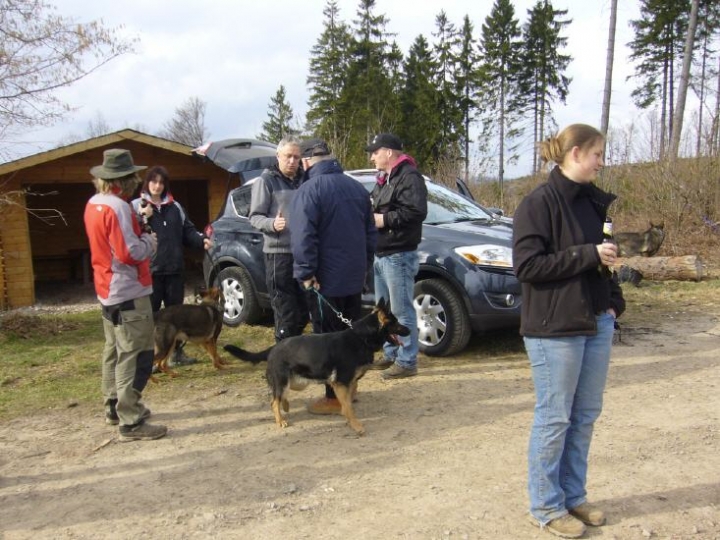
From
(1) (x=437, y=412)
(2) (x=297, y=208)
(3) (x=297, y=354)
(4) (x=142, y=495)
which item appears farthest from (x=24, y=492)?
(1) (x=437, y=412)

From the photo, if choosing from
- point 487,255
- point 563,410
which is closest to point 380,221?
point 487,255

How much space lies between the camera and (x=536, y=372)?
296 centimetres

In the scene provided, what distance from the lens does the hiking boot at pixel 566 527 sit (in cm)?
299

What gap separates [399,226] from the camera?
5379 mm

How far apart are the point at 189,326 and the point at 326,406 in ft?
5.85

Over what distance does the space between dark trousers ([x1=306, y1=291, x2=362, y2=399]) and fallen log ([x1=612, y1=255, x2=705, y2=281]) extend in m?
7.39

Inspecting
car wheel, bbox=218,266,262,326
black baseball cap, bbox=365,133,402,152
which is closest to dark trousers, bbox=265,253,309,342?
black baseball cap, bbox=365,133,402,152

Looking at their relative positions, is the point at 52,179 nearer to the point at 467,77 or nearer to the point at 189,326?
the point at 189,326

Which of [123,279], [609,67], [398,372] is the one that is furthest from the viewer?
[609,67]

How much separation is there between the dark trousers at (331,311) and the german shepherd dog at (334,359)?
0.28m

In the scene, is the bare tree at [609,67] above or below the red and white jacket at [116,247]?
above

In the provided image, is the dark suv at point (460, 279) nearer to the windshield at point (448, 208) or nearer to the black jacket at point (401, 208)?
the windshield at point (448, 208)

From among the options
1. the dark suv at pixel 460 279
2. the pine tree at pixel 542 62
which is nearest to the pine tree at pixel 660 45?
the pine tree at pixel 542 62

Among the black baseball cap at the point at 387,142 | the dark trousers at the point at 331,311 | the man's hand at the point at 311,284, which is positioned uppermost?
the black baseball cap at the point at 387,142
